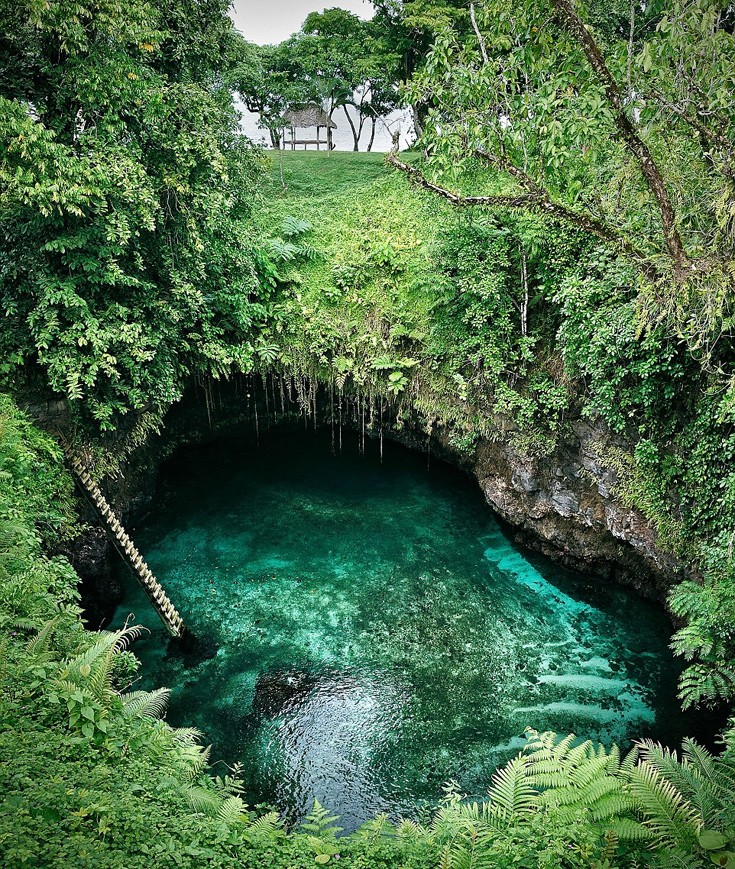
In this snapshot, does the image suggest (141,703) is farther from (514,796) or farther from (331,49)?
(331,49)

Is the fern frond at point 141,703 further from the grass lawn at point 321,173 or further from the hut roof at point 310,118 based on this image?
the hut roof at point 310,118

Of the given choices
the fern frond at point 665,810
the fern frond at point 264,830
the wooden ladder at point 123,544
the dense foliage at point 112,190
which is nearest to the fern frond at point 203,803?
the fern frond at point 264,830

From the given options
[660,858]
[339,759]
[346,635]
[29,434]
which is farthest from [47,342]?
[660,858]

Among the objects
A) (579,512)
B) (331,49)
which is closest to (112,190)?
(579,512)

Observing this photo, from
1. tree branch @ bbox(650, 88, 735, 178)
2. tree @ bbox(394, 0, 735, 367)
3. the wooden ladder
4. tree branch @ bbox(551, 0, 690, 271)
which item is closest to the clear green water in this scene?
the wooden ladder

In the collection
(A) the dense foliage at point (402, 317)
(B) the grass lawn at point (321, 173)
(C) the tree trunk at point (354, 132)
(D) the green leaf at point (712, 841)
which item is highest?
(C) the tree trunk at point (354, 132)

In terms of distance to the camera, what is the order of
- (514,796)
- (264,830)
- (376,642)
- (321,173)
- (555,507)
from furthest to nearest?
(321,173)
(555,507)
(376,642)
(514,796)
(264,830)

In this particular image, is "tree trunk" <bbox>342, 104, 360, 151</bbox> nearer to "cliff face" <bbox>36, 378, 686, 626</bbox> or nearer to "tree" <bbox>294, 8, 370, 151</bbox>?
"tree" <bbox>294, 8, 370, 151</bbox>
